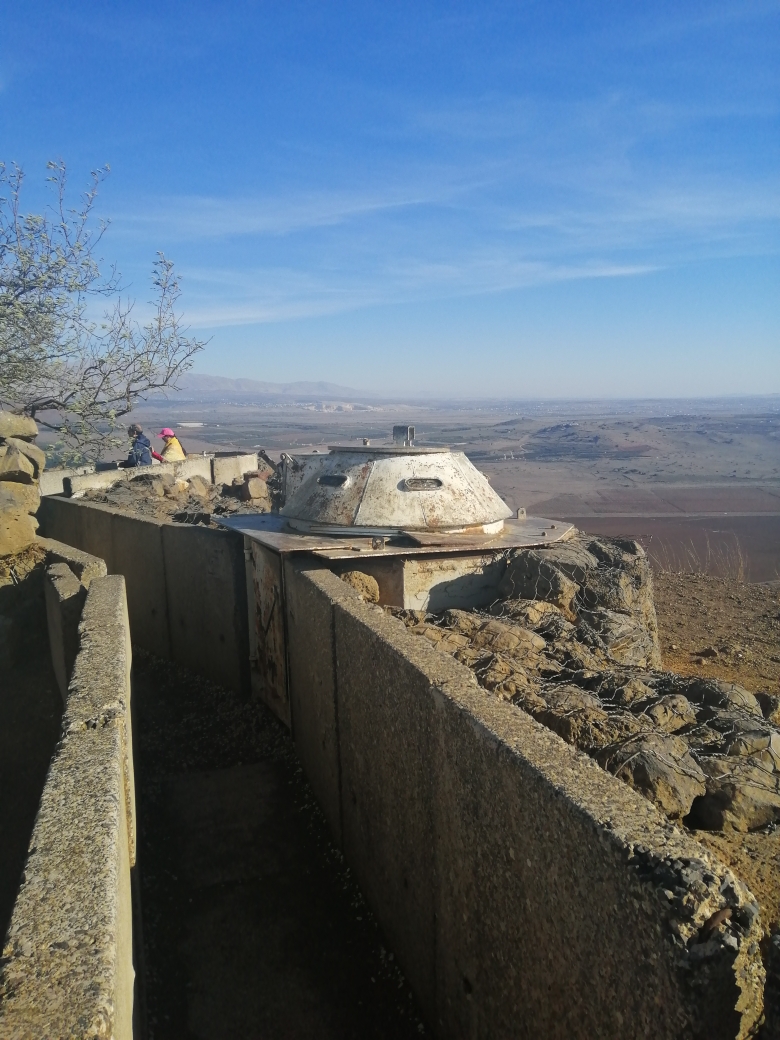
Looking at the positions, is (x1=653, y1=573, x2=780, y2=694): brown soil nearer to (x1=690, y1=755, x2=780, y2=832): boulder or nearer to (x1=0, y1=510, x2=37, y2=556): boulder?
(x1=690, y1=755, x2=780, y2=832): boulder

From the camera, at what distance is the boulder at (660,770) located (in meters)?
3.49

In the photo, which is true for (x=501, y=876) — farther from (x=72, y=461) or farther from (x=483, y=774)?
(x=72, y=461)

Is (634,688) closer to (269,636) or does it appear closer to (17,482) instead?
(269,636)

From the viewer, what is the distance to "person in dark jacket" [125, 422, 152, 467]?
16156mm

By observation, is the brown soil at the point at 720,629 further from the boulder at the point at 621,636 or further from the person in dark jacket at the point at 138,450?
the person in dark jacket at the point at 138,450

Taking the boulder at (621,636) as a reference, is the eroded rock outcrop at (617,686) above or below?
above

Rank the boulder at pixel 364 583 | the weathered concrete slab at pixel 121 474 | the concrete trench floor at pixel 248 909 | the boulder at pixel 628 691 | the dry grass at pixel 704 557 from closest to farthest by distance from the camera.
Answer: the concrete trench floor at pixel 248 909 → the boulder at pixel 628 691 → the boulder at pixel 364 583 → the weathered concrete slab at pixel 121 474 → the dry grass at pixel 704 557

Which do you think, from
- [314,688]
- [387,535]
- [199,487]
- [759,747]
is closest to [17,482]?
[387,535]

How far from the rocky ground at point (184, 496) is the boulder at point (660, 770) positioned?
24.6ft

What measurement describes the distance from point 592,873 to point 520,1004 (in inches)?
33.5

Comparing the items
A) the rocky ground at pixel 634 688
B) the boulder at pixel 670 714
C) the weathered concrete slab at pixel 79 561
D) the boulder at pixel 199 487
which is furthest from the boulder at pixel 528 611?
the boulder at pixel 199 487

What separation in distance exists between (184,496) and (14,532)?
479 centimetres

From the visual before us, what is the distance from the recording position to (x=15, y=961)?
7.21 ft

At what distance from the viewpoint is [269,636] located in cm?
759
